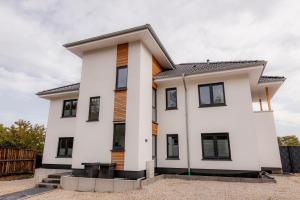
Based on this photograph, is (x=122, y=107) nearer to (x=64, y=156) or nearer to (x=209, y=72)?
(x=209, y=72)

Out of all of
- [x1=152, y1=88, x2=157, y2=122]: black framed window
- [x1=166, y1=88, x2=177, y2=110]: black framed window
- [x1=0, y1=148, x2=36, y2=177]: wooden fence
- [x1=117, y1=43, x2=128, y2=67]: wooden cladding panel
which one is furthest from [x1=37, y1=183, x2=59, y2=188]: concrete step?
[x1=166, y1=88, x2=177, y2=110]: black framed window

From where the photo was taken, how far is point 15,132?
54.4 ft

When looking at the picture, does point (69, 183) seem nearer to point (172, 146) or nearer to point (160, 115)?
point (172, 146)

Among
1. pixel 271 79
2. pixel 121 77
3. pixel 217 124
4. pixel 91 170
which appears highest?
pixel 271 79

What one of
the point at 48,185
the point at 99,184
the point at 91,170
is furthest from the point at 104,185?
the point at 48,185

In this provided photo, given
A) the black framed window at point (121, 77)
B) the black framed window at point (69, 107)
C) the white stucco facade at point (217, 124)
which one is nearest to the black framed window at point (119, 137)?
the black framed window at point (121, 77)

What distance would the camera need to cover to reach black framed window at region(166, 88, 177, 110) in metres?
12.0

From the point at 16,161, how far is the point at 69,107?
15.9ft

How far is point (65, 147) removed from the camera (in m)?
13.0

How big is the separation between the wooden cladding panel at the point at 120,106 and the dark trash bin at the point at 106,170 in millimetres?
2199

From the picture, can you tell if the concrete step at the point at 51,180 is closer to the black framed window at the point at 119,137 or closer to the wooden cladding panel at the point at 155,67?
the black framed window at the point at 119,137

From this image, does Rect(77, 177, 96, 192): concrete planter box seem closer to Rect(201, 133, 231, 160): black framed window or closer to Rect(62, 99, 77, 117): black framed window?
Rect(201, 133, 231, 160): black framed window

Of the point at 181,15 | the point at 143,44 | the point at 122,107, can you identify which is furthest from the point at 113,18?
the point at 122,107

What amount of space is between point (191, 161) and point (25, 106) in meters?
20.7
